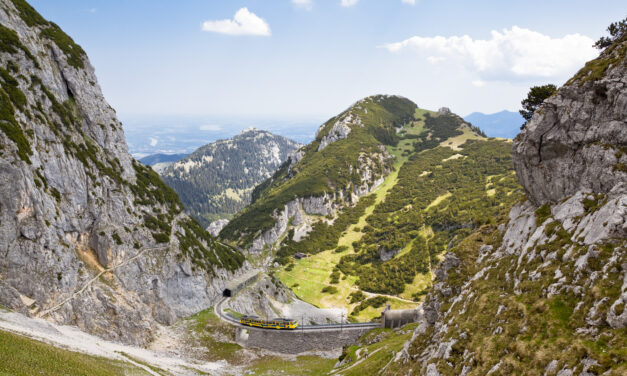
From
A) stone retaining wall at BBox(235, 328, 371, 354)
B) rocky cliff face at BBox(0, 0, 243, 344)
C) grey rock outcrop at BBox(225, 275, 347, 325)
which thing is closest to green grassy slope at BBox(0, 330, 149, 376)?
rocky cliff face at BBox(0, 0, 243, 344)

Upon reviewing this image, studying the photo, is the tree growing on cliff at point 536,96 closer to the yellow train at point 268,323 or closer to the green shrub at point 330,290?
the yellow train at point 268,323

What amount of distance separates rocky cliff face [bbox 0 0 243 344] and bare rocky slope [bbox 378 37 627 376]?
54283mm

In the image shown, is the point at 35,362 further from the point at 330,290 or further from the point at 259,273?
the point at 330,290

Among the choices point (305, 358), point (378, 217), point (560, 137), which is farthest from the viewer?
point (378, 217)

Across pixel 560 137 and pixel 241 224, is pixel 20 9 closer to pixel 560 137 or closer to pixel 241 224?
pixel 560 137

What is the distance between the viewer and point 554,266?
974 inches

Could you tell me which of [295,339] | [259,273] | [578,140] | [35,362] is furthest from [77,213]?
[578,140]

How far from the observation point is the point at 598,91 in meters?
29.2

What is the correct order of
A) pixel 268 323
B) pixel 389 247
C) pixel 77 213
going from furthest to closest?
pixel 389 247
pixel 268 323
pixel 77 213

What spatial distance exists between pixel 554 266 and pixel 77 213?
7645cm

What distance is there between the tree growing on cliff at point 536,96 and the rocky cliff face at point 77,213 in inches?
2970

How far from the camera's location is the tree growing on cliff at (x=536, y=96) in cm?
4541

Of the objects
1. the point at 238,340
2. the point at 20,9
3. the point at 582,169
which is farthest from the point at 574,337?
the point at 20,9

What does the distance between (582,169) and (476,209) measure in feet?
436
